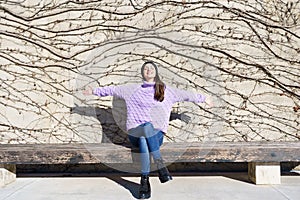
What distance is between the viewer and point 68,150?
8.76ft

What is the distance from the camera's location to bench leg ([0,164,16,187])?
8.94ft

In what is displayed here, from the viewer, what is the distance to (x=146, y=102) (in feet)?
8.98

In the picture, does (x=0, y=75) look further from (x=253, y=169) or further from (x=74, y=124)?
(x=253, y=169)

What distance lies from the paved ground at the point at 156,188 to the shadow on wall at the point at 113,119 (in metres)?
0.34

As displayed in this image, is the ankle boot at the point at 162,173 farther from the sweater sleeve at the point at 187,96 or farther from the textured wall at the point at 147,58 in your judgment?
the textured wall at the point at 147,58

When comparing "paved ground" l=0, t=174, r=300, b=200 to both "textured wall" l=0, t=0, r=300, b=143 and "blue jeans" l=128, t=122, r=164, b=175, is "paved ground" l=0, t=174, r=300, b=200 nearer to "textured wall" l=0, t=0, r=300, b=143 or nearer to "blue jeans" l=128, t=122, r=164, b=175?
"blue jeans" l=128, t=122, r=164, b=175

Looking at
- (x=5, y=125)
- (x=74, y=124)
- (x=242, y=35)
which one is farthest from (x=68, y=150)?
(x=242, y=35)

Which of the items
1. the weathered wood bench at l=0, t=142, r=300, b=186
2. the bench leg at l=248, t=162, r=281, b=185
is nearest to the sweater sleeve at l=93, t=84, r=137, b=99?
the weathered wood bench at l=0, t=142, r=300, b=186

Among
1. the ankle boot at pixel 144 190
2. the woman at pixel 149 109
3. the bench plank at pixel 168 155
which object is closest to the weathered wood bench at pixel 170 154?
the bench plank at pixel 168 155

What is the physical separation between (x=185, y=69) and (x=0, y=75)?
1.52 meters

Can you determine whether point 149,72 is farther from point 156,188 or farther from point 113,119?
point 156,188

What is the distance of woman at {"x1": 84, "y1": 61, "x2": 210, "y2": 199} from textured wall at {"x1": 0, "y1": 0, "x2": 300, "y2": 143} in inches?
14.3

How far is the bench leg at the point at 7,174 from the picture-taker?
8.94ft

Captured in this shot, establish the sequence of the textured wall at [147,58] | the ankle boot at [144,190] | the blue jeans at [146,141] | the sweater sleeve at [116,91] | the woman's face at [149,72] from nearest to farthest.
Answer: the ankle boot at [144,190] < the blue jeans at [146,141] < the woman's face at [149,72] < the sweater sleeve at [116,91] < the textured wall at [147,58]
